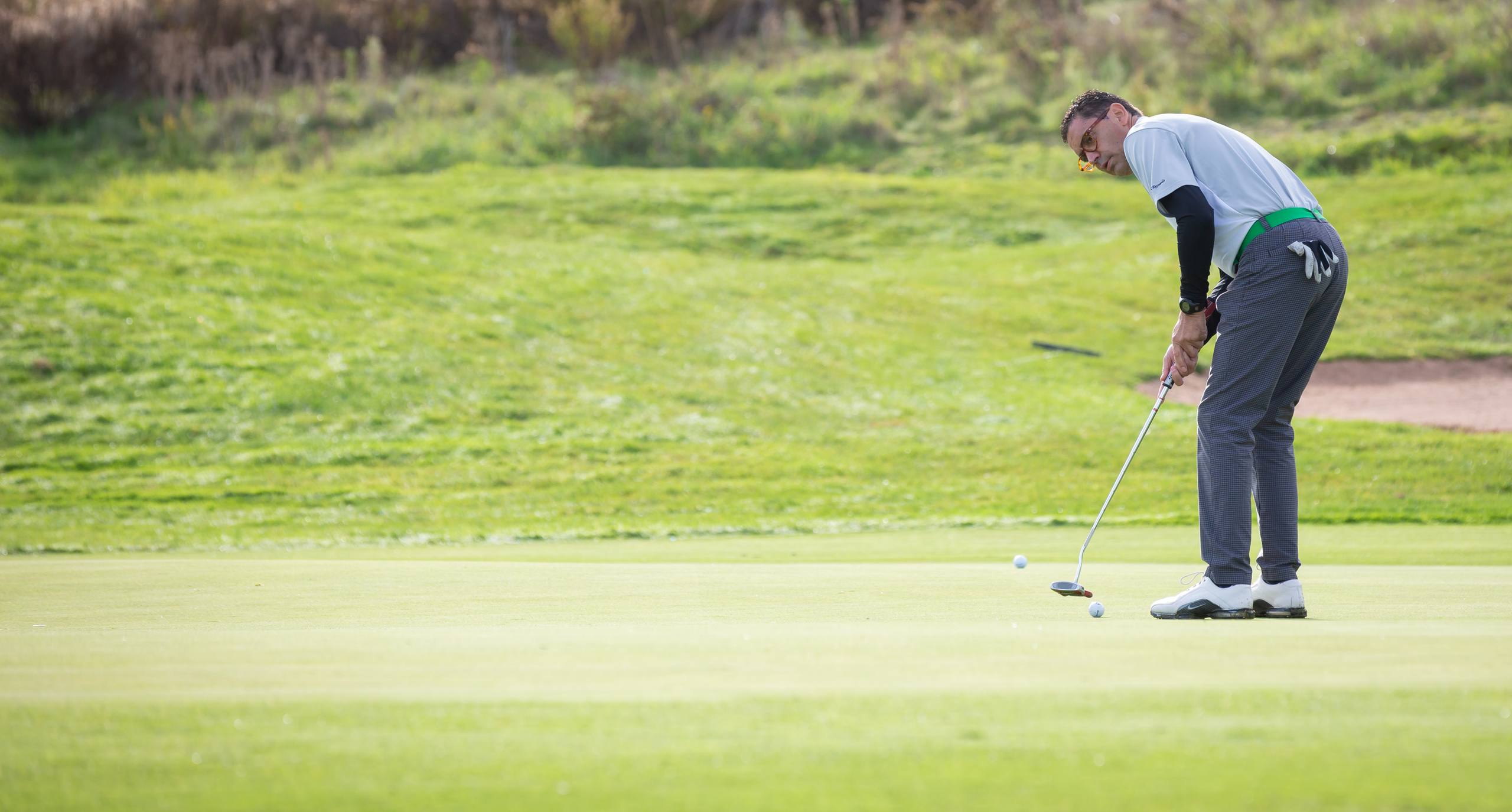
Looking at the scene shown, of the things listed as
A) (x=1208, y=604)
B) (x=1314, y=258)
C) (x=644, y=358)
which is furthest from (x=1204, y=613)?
(x=644, y=358)

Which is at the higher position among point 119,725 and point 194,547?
point 119,725

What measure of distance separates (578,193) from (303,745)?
23.7 metres

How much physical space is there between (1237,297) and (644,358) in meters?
12.7

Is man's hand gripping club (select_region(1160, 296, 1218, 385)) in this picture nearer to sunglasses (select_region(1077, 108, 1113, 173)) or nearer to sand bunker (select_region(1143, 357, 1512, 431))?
sunglasses (select_region(1077, 108, 1113, 173))

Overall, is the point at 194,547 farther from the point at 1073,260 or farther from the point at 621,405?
the point at 1073,260

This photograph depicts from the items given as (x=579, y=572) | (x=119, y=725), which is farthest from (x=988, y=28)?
(x=119, y=725)

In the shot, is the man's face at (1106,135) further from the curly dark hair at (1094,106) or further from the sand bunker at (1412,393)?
the sand bunker at (1412,393)

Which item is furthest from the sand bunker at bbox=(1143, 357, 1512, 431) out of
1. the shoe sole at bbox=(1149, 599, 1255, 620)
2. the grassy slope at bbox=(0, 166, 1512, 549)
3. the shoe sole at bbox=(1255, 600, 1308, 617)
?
the shoe sole at bbox=(1149, 599, 1255, 620)

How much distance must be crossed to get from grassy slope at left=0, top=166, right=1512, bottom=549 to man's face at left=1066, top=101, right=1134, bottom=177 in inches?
242

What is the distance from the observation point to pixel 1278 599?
5055 mm

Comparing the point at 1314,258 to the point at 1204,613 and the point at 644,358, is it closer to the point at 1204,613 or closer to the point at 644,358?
the point at 1204,613

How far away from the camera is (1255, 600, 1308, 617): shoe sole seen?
491 cm

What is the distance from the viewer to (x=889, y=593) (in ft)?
18.3

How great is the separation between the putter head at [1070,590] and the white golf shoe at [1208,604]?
386 mm
